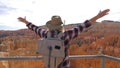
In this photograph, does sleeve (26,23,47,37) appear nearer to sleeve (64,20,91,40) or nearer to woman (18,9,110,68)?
woman (18,9,110,68)

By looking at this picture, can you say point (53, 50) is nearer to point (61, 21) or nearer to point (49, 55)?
point (49, 55)

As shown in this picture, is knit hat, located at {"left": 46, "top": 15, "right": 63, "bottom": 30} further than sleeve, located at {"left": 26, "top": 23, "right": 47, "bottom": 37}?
No

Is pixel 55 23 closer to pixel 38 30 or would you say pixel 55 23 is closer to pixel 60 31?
pixel 60 31

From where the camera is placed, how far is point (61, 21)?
2666mm

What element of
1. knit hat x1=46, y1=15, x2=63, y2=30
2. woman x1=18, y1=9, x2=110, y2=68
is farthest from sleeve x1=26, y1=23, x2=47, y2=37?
knit hat x1=46, y1=15, x2=63, y2=30

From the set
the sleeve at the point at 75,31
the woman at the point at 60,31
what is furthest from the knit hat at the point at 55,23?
the sleeve at the point at 75,31

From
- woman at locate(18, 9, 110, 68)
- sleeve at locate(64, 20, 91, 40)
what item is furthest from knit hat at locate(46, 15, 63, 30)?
sleeve at locate(64, 20, 91, 40)

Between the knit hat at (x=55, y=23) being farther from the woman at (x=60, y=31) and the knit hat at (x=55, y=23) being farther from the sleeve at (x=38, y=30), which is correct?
the sleeve at (x=38, y=30)

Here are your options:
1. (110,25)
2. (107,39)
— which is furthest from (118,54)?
(110,25)

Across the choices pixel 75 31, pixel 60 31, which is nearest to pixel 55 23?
pixel 60 31

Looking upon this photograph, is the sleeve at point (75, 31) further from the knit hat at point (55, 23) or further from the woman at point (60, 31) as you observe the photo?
the knit hat at point (55, 23)

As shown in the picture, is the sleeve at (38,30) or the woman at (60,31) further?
the sleeve at (38,30)

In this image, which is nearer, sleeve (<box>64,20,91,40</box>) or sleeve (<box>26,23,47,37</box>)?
sleeve (<box>64,20,91,40</box>)

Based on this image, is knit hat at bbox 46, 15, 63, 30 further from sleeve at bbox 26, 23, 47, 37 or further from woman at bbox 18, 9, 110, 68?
sleeve at bbox 26, 23, 47, 37
